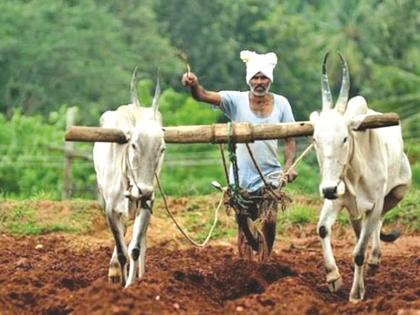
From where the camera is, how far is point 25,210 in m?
13.4

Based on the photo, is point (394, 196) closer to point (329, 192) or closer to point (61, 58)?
point (329, 192)

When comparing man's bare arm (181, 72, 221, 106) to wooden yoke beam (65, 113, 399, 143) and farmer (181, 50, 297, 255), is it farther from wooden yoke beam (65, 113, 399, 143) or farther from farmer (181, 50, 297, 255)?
wooden yoke beam (65, 113, 399, 143)

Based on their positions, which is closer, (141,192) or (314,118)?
(141,192)

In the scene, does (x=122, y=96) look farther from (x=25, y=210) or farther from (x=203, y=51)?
(x=25, y=210)

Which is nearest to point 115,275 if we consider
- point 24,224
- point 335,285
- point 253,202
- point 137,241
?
point 137,241

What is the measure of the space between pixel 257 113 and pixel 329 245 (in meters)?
1.39

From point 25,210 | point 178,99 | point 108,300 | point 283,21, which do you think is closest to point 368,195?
point 108,300

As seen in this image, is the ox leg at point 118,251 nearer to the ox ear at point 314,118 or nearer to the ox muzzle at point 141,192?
the ox muzzle at point 141,192

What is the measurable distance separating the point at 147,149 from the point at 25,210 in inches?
207

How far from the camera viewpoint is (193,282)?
860 cm

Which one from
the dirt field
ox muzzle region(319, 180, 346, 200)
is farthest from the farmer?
ox muzzle region(319, 180, 346, 200)

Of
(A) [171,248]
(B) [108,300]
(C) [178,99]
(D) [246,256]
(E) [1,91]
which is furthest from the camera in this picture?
→ (E) [1,91]

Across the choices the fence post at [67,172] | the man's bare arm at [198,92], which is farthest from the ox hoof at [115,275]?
the fence post at [67,172]

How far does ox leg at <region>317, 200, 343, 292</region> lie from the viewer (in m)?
8.62
